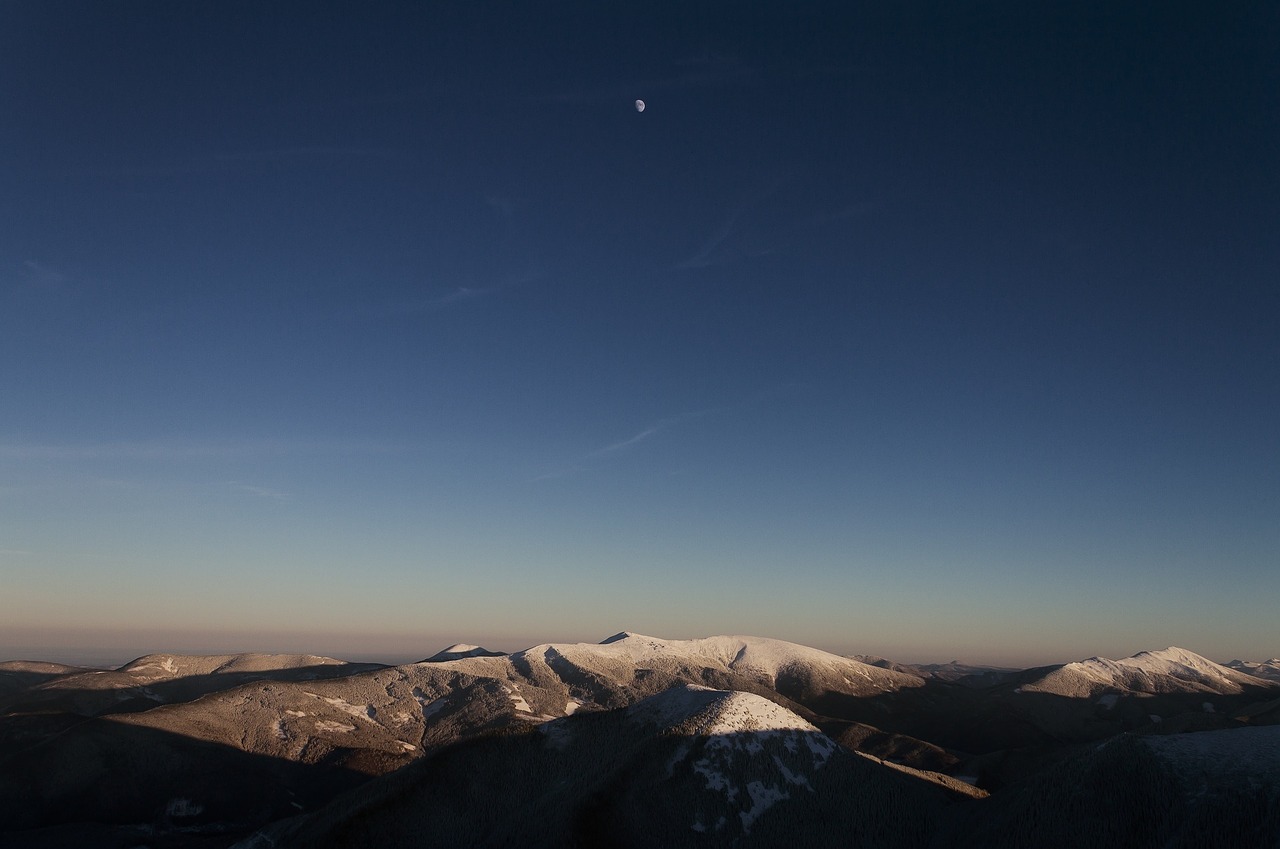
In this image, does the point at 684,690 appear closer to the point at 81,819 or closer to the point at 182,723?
the point at 81,819

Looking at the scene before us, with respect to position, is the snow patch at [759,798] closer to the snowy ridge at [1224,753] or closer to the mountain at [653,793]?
the mountain at [653,793]

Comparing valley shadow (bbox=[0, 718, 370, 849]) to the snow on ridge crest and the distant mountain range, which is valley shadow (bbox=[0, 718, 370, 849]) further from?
the snow on ridge crest

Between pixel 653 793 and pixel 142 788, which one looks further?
pixel 142 788

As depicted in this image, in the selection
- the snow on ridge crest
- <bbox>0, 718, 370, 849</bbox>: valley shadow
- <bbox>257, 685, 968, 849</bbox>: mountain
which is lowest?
<bbox>0, 718, 370, 849</bbox>: valley shadow

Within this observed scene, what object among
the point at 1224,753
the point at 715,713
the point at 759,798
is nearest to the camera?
the point at 1224,753

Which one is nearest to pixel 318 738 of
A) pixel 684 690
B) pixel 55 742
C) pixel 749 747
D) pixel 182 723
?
pixel 182 723

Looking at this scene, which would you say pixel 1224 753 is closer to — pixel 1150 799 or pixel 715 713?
pixel 1150 799

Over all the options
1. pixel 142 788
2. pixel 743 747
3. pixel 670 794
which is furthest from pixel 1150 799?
pixel 142 788

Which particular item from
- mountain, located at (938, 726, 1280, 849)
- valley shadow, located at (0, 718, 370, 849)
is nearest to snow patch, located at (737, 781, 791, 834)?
mountain, located at (938, 726, 1280, 849)
